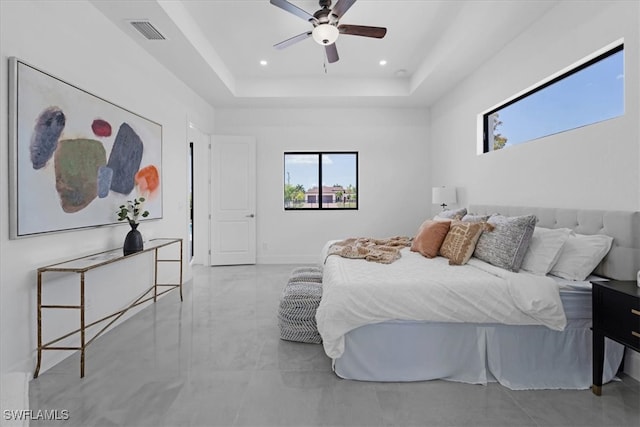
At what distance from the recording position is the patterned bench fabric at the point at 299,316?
2703 mm

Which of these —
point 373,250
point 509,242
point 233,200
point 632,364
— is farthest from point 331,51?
point 632,364

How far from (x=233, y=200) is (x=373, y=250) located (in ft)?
11.2

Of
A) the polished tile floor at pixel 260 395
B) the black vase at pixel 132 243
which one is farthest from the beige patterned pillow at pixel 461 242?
the black vase at pixel 132 243

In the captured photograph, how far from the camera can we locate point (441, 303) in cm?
213

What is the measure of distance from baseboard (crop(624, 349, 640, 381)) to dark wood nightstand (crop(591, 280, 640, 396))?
14.8 inches

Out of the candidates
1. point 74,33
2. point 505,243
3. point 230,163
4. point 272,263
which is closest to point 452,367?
point 505,243

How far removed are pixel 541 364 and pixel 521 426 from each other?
59 cm

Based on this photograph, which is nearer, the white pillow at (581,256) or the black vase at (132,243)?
the white pillow at (581,256)

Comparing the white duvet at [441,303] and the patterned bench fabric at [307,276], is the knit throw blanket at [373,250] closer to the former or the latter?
the patterned bench fabric at [307,276]

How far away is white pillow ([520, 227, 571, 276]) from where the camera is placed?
2359mm

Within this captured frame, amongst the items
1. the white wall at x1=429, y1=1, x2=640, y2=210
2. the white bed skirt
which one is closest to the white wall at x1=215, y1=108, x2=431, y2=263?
the white wall at x1=429, y1=1, x2=640, y2=210

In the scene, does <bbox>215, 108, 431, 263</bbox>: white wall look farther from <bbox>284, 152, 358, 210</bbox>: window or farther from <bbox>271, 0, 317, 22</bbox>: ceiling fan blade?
<bbox>271, 0, 317, 22</bbox>: ceiling fan blade

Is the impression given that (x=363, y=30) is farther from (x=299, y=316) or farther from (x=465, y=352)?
(x=465, y=352)

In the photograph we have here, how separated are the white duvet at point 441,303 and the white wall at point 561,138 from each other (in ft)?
3.08
